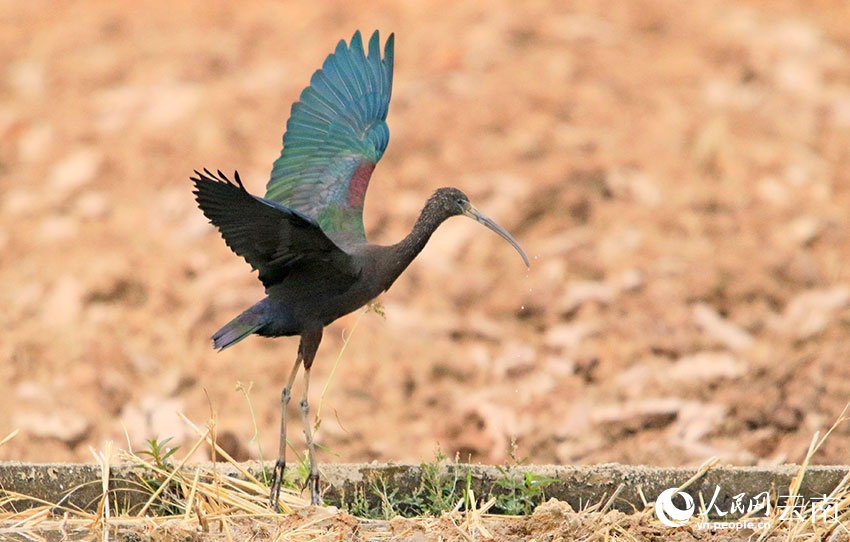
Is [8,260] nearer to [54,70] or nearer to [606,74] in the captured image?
[54,70]

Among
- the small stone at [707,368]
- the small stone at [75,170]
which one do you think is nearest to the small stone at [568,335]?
the small stone at [707,368]

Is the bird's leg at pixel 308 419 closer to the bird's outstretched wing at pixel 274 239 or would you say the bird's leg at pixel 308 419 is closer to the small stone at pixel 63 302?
the bird's outstretched wing at pixel 274 239

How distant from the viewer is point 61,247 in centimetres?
804

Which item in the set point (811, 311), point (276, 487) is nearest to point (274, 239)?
point (276, 487)

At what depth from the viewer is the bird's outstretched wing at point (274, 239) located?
426cm

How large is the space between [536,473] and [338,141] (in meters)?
1.61

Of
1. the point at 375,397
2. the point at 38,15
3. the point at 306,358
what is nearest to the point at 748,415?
the point at 375,397

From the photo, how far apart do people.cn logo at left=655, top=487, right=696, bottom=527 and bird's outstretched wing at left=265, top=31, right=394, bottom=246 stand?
147 centimetres

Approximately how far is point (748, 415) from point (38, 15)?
6481 millimetres

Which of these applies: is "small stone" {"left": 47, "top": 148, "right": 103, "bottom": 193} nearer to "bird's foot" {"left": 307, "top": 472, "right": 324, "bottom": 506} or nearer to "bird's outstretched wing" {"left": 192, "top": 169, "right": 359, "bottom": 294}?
"bird's outstretched wing" {"left": 192, "top": 169, "right": 359, "bottom": 294}

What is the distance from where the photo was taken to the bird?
173 inches

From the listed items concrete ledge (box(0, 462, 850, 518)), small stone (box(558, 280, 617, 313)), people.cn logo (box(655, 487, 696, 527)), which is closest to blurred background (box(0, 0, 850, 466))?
small stone (box(558, 280, 617, 313))

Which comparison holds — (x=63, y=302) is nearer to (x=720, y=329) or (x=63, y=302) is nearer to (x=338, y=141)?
(x=338, y=141)
